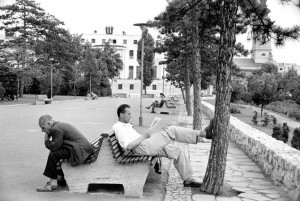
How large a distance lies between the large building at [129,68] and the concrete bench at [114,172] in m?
74.1

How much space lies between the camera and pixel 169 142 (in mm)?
5965

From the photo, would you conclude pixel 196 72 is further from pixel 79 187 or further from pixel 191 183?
pixel 79 187

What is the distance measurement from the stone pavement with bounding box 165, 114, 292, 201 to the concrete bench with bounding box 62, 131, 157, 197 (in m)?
0.50

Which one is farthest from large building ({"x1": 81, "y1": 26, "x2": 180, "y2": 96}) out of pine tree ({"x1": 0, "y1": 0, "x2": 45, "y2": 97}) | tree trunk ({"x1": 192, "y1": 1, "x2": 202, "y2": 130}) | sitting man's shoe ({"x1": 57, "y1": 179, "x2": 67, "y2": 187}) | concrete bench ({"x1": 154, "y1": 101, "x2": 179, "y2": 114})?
sitting man's shoe ({"x1": 57, "y1": 179, "x2": 67, "y2": 187})

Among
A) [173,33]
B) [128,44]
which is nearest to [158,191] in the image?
[173,33]

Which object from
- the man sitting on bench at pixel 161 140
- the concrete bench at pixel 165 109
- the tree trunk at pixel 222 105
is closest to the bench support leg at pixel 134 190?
the man sitting on bench at pixel 161 140

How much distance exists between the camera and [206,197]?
18.7ft

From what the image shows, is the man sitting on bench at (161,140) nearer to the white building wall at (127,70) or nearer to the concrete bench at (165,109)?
the concrete bench at (165,109)

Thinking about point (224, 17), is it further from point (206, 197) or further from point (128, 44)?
point (128, 44)

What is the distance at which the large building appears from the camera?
290ft

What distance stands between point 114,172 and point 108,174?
0.30 feet

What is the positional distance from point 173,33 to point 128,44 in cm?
7496

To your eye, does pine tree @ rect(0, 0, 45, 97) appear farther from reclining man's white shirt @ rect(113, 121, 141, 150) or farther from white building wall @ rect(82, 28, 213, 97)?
white building wall @ rect(82, 28, 213, 97)

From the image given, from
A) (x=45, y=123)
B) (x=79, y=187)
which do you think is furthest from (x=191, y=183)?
(x=45, y=123)
